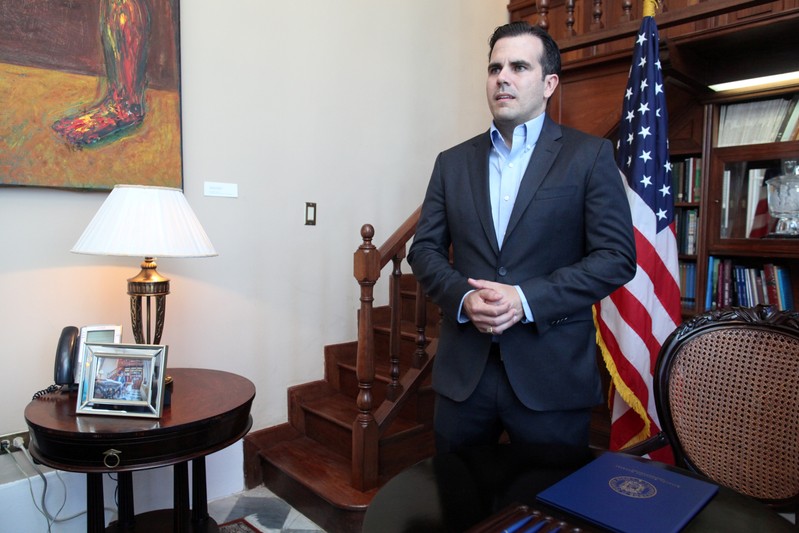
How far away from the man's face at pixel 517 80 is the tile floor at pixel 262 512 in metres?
1.72

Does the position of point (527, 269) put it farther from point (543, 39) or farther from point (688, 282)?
point (688, 282)

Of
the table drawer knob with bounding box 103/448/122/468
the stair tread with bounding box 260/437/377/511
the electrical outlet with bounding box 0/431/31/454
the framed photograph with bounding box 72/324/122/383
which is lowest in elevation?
the stair tread with bounding box 260/437/377/511

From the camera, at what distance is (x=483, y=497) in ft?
2.87

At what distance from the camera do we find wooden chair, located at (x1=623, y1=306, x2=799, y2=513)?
115 cm

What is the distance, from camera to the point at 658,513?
0.79m

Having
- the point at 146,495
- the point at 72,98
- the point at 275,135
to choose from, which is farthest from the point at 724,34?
the point at 146,495

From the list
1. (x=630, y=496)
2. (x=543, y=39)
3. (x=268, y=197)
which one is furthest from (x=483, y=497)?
(x=268, y=197)

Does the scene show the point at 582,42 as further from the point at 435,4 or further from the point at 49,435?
the point at 49,435

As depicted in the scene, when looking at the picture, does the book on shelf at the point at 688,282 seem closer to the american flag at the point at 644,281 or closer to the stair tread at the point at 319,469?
the american flag at the point at 644,281

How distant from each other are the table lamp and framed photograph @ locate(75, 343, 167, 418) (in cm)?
22

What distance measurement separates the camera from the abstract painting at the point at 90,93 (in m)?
1.77

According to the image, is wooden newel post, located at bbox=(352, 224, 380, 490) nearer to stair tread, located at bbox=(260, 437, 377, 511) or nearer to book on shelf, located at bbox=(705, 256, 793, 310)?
stair tread, located at bbox=(260, 437, 377, 511)

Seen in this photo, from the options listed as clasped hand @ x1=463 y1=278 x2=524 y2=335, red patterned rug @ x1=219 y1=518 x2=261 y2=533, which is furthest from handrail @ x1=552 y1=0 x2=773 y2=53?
red patterned rug @ x1=219 y1=518 x2=261 y2=533

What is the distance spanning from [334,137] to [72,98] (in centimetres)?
119
